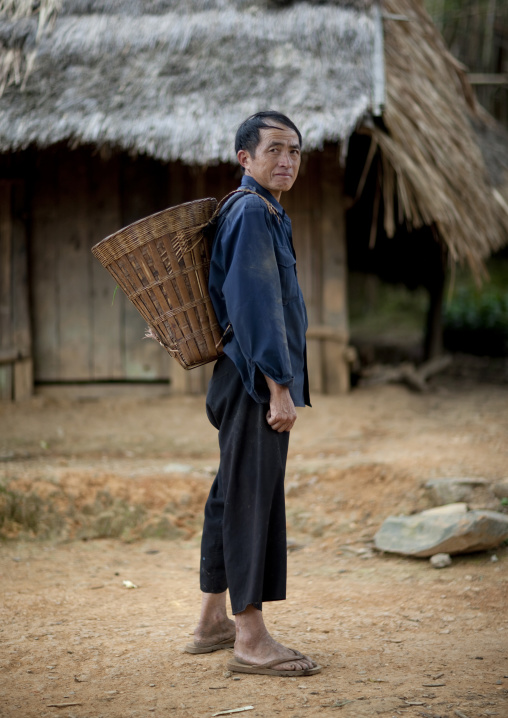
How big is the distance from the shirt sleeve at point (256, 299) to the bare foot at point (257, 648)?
74cm

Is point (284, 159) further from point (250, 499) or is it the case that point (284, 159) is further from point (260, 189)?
point (250, 499)

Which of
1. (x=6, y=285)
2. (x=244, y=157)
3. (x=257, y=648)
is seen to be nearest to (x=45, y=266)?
(x=6, y=285)

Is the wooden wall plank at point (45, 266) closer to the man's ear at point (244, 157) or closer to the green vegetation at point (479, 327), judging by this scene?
the man's ear at point (244, 157)

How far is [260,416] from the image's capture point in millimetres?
2150

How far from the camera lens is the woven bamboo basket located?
216 centimetres

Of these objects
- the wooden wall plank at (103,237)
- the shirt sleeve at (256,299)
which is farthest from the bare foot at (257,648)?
the wooden wall plank at (103,237)

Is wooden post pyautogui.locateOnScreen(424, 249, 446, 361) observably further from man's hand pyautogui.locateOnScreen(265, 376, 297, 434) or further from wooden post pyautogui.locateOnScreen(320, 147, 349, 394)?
man's hand pyautogui.locateOnScreen(265, 376, 297, 434)

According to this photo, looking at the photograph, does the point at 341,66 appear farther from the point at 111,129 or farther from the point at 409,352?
the point at 409,352

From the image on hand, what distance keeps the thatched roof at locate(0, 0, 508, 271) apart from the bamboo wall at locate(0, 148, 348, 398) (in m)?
0.59

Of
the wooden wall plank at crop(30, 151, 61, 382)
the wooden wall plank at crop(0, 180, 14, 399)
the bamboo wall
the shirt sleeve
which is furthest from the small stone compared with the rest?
the wooden wall plank at crop(0, 180, 14, 399)

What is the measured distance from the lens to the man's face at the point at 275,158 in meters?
2.19

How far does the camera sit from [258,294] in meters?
2.04

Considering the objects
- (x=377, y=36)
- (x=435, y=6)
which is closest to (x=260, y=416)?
(x=377, y=36)

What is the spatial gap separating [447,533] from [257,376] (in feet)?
5.28
